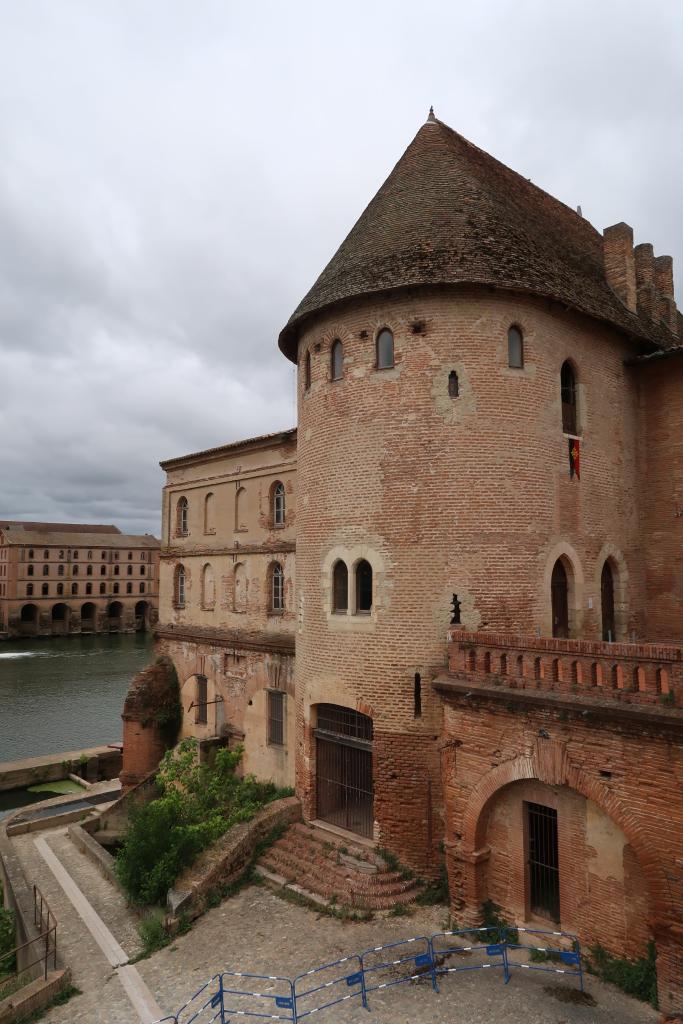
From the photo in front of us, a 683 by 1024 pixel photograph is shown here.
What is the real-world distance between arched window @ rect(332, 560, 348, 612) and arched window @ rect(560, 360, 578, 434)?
219 inches

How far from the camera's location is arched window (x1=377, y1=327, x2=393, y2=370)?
528 inches

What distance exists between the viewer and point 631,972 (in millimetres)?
9008

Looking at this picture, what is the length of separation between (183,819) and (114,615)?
80.8 meters

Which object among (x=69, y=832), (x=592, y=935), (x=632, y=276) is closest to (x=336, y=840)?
(x=592, y=935)

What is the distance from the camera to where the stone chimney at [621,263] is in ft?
53.5

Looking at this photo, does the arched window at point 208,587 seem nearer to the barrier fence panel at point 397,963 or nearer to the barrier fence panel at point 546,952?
the barrier fence panel at point 397,963

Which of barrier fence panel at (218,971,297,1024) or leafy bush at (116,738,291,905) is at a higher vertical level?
leafy bush at (116,738,291,905)

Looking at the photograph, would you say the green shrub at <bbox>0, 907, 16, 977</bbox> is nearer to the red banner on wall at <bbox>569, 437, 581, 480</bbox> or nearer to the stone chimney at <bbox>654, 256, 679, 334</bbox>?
the red banner on wall at <bbox>569, 437, 581, 480</bbox>

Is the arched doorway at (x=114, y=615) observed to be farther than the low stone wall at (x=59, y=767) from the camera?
Yes

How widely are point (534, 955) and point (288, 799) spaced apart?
6412 mm

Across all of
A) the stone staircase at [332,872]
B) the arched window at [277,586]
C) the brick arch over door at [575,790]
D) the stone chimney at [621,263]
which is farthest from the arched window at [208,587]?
the stone chimney at [621,263]

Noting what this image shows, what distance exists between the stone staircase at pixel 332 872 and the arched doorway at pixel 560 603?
560 centimetres

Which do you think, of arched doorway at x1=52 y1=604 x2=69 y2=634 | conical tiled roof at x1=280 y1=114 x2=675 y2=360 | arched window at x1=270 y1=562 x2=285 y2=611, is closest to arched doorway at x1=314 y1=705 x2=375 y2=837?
arched window at x1=270 y1=562 x2=285 y2=611

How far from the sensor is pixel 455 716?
439 inches
